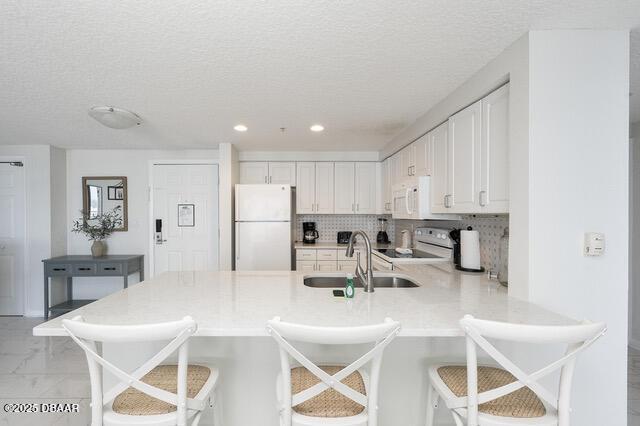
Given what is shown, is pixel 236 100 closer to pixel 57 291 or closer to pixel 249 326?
pixel 249 326

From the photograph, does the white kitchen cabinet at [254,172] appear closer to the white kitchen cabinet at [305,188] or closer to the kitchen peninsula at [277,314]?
the white kitchen cabinet at [305,188]

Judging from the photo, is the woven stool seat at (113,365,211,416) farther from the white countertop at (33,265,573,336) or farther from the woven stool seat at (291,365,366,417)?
the woven stool seat at (291,365,366,417)

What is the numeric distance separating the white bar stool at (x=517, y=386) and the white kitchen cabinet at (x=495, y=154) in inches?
33.9

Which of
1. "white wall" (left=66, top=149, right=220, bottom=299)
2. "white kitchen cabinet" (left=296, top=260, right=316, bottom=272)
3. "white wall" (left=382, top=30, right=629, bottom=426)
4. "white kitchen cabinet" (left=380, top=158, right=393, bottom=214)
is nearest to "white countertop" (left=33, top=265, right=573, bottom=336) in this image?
"white wall" (left=382, top=30, right=629, bottom=426)

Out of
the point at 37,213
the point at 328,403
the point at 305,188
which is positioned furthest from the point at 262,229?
the point at 37,213

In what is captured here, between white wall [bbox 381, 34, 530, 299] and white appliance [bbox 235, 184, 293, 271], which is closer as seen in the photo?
white wall [bbox 381, 34, 530, 299]

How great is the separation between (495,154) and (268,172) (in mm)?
3074

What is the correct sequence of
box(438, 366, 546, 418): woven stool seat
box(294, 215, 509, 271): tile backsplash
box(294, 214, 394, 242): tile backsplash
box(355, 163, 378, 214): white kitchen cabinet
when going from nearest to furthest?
box(438, 366, 546, 418): woven stool seat → box(294, 215, 509, 271): tile backsplash → box(355, 163, 378, 214): white kitchen cabinet → box(294, 214, 394, 242): tile backsplash

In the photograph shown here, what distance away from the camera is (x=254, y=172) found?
4.32 m

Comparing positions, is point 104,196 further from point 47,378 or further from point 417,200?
point 417,200

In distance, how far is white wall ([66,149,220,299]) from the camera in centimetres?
432

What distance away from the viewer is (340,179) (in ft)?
14.4

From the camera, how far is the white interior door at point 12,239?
158 inches

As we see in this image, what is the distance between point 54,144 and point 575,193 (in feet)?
17.6
